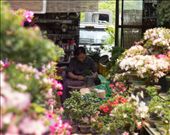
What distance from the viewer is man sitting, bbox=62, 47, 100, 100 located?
7.52 m

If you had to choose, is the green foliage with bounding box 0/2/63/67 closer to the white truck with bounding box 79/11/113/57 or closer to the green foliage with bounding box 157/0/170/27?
the green foliage with bounding box 157/0/170/27

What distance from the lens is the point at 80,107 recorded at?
17.1ft

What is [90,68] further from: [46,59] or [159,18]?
[46,59]

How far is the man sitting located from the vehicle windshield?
17.2 feet

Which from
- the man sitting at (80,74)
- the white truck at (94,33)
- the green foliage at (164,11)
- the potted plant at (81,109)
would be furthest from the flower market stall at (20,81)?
the white truck at (94,33)

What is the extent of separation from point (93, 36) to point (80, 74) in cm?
634

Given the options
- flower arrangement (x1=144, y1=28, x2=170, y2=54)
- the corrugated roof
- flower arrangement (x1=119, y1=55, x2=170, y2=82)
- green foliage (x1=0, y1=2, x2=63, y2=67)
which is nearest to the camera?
green foliage (x1=0, y1=2, x2=63, y2=67)

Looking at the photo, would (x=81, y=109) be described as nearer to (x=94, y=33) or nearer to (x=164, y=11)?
(x=164, y=11)

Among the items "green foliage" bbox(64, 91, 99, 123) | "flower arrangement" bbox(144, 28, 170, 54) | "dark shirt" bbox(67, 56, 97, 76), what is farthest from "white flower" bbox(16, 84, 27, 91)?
"dark shirt" bbox(67, 56, 97, 76)

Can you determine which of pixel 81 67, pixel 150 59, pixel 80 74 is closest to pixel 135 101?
pixel 150 59

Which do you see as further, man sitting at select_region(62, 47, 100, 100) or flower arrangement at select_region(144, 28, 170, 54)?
man sitting at select_region(62, 47, 100, 100)

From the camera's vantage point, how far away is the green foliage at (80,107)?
509 cm

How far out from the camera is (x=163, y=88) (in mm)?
5641

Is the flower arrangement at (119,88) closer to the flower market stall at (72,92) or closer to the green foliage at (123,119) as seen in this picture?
the flower market stall at (72,92)
